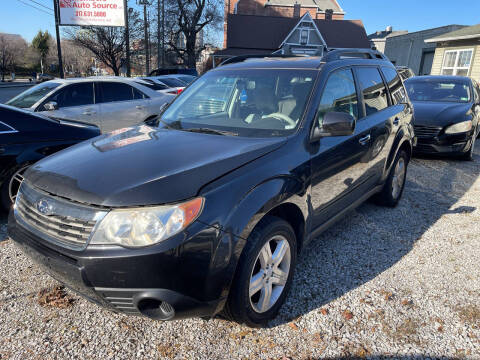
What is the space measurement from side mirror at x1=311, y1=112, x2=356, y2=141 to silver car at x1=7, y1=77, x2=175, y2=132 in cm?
440

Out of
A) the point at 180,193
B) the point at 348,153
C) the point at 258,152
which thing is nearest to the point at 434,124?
the point at 348,153

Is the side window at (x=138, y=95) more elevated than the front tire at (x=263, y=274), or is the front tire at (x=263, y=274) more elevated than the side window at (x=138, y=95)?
the side window at (x=138, y=95)

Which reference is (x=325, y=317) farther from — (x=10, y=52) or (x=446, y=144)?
(x=10, y=52)

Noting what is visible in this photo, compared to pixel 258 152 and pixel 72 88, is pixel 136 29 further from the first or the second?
pixel 258 152

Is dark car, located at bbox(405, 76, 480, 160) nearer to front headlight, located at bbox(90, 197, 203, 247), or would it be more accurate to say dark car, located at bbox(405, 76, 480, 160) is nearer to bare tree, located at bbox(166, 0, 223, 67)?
front headlight, located at bbox(90, 197, 203, 247)

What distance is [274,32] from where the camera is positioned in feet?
128

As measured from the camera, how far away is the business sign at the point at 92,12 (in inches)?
813

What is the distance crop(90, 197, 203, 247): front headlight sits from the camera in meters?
1.85

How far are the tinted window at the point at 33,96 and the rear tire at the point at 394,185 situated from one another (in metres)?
6.10

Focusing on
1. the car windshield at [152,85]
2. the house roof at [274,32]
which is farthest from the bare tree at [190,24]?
the car windshield at [152,85]

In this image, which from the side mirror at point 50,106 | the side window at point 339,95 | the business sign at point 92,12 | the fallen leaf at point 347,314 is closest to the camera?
the fallen leaf at point 347,314

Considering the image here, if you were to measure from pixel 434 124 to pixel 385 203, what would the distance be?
3448 mm

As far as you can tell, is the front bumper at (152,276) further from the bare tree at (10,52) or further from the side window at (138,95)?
the bare tree at (10,52)

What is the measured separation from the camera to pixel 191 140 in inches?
103
